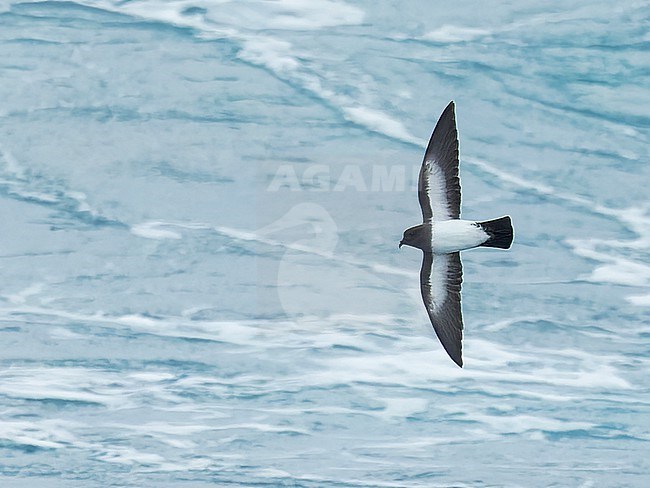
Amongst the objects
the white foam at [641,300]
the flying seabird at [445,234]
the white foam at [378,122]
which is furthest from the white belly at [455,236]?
the white foam at [641,300]

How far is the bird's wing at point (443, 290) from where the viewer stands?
255 inches

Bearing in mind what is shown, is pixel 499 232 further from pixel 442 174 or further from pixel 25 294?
pixel 25 294

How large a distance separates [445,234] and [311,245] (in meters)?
2.09

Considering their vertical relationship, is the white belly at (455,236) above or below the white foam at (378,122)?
below

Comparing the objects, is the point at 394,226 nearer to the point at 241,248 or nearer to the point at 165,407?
the point at 241,248

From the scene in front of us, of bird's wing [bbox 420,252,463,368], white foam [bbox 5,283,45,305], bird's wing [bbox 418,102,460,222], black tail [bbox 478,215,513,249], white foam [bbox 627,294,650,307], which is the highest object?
bird's wing [bbox 418,102,460,222]

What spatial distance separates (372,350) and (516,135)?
6.47ft

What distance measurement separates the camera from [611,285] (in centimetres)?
828

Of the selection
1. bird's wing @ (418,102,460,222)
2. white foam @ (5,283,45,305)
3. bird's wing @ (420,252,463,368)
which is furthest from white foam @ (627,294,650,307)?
white foam @ (5,283,45,305)

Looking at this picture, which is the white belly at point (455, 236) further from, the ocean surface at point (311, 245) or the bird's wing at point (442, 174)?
the ocean surface at point (311, 245)

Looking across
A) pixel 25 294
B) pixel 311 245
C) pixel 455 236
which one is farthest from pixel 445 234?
pixel 25 294

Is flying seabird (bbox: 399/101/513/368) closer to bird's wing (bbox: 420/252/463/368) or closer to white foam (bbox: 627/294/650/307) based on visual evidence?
bird's wing (bbox: 420/252/463/368)

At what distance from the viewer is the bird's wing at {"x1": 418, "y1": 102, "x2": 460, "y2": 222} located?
6.32 m

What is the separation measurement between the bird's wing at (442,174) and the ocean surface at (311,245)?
1.63 metres
